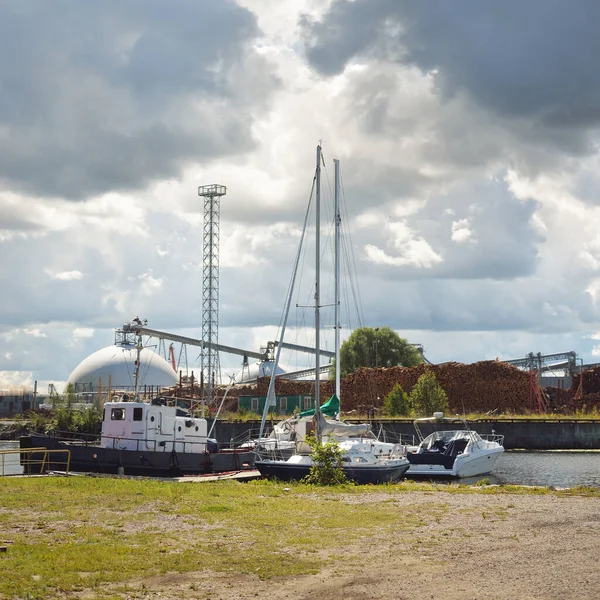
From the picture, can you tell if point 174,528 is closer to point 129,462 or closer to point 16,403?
point 129,462

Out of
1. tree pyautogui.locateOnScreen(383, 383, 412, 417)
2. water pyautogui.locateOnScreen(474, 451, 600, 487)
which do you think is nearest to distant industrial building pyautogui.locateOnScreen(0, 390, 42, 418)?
tree pyautogui.locateOnScreen(383, 383, 412, 417)

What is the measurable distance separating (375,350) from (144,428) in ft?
248

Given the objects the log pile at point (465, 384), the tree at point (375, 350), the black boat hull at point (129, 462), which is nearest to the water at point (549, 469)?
the black boat hull at point (129, 462)

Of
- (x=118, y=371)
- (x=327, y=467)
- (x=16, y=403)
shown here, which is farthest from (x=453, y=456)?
(x=16, y=403)

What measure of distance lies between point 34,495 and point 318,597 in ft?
45.7

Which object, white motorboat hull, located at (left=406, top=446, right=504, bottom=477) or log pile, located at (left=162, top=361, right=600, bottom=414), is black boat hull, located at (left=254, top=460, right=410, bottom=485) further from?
log pile, located at (left=162, top=361, right=600, bottom=414)

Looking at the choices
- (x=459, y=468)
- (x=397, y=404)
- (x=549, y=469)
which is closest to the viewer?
(x=459, y=468)

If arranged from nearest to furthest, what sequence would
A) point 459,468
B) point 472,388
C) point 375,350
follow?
point 459,468 < point 472,388 < point 375,350

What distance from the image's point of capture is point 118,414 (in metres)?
37.8

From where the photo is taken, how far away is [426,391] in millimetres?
81250

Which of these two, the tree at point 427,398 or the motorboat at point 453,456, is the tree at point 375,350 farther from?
the motorboat at point 453,456

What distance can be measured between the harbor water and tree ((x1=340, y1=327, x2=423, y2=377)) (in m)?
47.5

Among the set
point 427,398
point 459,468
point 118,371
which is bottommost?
point 459,468

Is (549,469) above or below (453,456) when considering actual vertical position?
below
